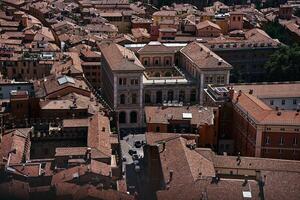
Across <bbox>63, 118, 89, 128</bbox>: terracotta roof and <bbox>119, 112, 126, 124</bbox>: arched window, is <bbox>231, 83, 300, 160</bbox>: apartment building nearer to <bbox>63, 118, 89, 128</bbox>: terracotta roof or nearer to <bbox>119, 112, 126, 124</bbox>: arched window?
<bbox>63, 118, 89, 128</bbox>: terracotta roof

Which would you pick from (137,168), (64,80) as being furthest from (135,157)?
(64,80)

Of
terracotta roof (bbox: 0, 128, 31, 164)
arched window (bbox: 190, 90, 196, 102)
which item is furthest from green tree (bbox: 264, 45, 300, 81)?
terracotta roof (bbox: 0, 128, 31, 164)

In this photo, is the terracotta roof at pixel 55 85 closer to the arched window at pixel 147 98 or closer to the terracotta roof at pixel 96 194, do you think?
the arched window at pixel 147 98

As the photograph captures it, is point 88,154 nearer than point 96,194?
No

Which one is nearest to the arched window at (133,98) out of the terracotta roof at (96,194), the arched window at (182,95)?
the arched window at (182,95)

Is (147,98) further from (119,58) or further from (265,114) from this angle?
(265,114)

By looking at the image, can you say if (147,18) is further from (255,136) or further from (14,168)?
(14,168)
